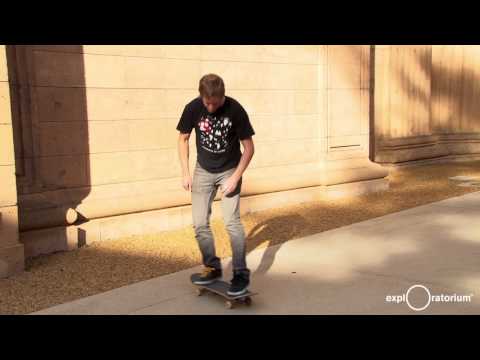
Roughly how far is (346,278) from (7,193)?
3.21m

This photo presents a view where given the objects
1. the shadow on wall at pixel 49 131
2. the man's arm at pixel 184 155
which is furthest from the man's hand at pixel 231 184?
the shadow on wall at pixel 49 131

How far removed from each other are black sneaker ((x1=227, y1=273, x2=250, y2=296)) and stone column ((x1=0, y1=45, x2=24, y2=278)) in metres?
2.31

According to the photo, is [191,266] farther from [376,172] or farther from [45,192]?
[376,172]

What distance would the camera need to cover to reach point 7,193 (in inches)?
206

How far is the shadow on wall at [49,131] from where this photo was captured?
5.93 meters

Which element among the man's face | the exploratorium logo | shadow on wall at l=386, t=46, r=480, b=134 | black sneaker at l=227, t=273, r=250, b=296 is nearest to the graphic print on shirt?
the man's face

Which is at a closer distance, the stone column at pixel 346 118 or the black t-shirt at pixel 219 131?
the black t-shirt at pixel 219 131

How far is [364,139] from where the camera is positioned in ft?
32.0

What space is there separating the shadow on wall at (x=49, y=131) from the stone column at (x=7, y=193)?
454 mm

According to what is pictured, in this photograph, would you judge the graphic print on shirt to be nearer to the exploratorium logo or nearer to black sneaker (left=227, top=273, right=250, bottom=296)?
black sneaker (left=227, top=273, right=250, bottom=296)

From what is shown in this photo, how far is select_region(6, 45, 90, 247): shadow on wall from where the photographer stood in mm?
5930

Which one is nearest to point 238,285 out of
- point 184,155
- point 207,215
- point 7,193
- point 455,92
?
point 207,215

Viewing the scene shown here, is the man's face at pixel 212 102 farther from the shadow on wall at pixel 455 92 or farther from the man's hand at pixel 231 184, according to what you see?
the shadow on wall at pixel 455 92

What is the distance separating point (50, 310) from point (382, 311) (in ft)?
8.24
